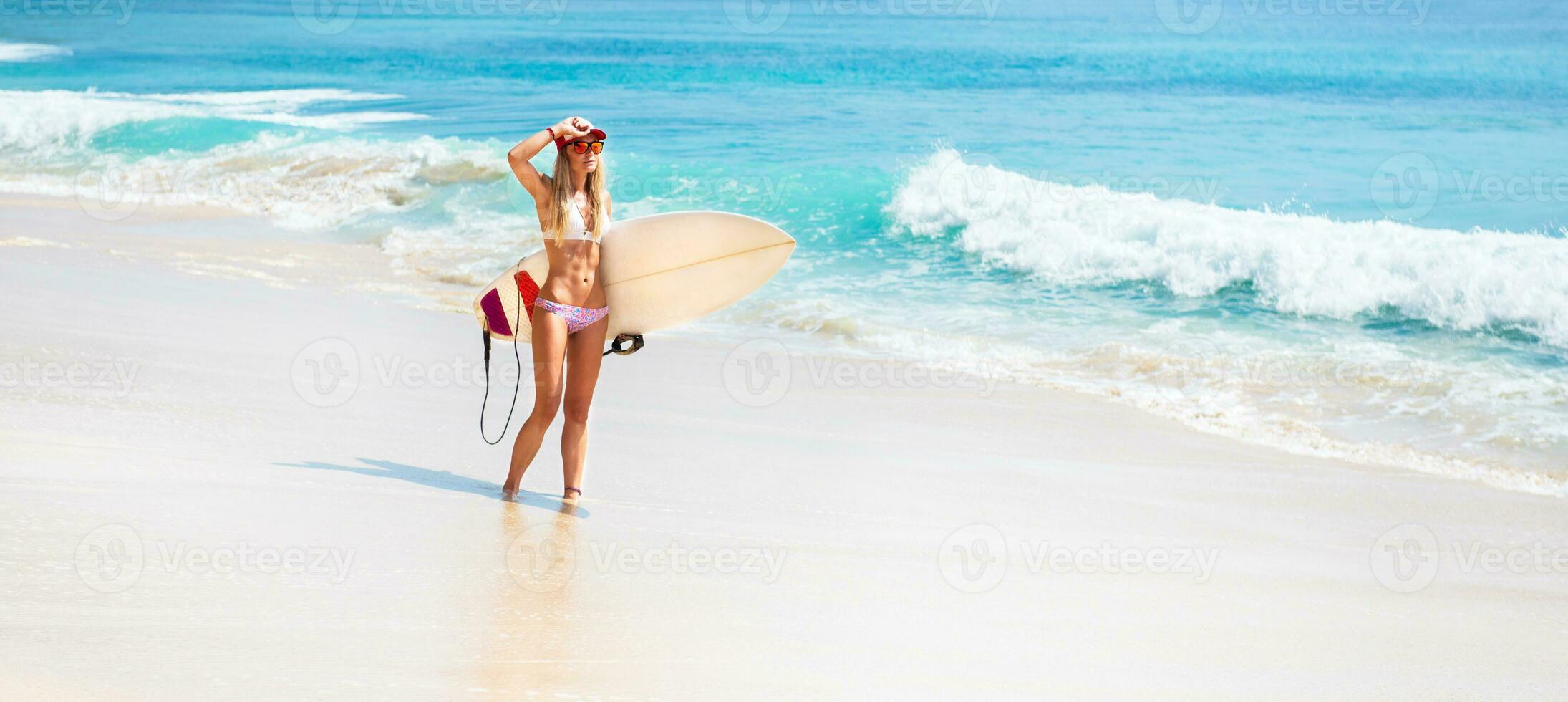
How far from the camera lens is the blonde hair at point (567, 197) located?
4000 millimetres

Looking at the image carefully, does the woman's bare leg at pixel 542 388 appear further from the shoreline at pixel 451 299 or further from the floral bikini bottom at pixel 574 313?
the shoreline at pixel 451 299

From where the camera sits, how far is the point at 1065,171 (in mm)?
17250

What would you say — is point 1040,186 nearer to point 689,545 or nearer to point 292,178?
point 292,178

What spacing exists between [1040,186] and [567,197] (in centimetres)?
1154

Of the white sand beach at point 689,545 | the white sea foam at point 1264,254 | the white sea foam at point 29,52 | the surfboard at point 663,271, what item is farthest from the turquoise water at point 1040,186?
the surfboard at point 663,271

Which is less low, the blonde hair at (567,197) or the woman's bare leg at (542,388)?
the blonde hair at (567,197)

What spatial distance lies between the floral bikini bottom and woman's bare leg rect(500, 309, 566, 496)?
17mm

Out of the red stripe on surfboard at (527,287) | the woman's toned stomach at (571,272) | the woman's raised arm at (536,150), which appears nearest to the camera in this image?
the woman's raised arm at (536,150)

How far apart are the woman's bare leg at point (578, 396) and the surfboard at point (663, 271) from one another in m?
0.19

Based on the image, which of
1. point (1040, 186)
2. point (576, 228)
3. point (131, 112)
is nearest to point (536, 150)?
point (576, 228)

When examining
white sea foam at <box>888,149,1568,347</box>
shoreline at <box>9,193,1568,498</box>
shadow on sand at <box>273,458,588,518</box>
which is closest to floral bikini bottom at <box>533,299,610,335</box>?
shadow on sand at <box>273,458,588,518</box>

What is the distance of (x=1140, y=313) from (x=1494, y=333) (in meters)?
2.60

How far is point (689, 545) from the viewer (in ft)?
12.4

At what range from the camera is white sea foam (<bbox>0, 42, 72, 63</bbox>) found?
38.1 m
